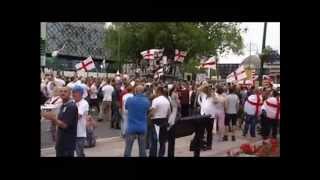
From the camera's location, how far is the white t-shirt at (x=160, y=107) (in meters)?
10.9

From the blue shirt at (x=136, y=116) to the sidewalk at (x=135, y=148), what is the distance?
289 mm

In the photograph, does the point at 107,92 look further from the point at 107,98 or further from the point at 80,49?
the point at 80,49

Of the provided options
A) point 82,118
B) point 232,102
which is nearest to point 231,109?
point 232,102

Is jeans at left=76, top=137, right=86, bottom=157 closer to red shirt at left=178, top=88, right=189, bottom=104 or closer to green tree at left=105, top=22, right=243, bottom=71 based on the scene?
green tree at left=105, top=22, right=243, bottom=71

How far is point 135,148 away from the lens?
10.4 metres

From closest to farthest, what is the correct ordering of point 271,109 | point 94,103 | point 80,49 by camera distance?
point 271,109, point 94,103, point 80,49

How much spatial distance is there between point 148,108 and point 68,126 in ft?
6.57

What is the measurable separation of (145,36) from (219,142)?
156 inches

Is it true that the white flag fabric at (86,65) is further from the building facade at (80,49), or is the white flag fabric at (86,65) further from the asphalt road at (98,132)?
the asphalt road at (98,132)

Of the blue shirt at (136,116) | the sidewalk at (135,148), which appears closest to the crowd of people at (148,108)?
the blue shirt at (136,116)
